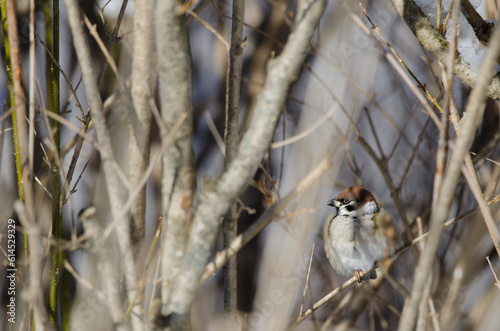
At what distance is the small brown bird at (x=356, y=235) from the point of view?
2291 millimetres

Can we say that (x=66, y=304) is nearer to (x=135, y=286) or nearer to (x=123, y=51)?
(x=135, y=286)

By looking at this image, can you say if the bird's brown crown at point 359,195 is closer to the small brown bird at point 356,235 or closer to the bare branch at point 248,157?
the small brown bird at point 356,235

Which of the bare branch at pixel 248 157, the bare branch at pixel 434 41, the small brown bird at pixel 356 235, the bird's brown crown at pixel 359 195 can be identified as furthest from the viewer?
the bird's brown crown at pixel 359 195

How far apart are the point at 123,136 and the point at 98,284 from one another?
0.64 meters

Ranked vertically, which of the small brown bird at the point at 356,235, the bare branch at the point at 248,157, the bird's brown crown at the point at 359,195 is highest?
the bare branch at the point at 248,157

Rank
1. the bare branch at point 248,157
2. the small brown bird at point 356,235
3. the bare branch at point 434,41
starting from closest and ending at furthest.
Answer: the bare branch at point 248,157
the bare branch at point 434,41
the small brown bird at point 356,235

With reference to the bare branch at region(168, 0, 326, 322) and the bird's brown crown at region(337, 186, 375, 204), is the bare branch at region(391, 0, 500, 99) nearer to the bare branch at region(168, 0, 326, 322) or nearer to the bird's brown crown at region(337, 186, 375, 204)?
the bare branch at region(168, 0, 326, 322)

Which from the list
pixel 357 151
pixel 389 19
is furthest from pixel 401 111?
pixel 389 19

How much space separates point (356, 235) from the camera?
234cm

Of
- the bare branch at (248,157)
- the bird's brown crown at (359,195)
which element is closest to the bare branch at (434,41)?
the bare branch at (248,157)

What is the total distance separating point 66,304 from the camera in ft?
6.12

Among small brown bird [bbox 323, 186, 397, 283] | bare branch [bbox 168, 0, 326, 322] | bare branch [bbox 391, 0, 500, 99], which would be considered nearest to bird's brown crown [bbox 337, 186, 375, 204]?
small brown bird [bbox 323, 186, 397, 283]

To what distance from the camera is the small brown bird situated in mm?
2291

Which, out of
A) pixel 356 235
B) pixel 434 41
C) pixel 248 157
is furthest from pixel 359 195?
pixel 248 157
